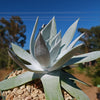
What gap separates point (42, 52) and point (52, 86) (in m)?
0.12

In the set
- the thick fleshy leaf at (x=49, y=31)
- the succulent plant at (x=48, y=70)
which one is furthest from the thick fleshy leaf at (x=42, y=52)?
the thick fleshy leaf at (x=49, y=31)

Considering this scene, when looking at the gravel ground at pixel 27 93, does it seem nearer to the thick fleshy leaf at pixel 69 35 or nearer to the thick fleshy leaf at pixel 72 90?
the thick fleshy leaf at pixel 72 90

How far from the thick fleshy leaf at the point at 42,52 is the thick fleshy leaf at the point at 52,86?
0.17 feet

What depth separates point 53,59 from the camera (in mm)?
451

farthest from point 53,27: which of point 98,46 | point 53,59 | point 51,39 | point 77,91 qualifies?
point 98,46

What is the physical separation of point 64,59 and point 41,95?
0.54 ft

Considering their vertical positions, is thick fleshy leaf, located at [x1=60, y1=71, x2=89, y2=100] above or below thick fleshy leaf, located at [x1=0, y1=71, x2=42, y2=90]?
below

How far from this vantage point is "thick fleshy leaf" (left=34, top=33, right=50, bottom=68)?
341 mm

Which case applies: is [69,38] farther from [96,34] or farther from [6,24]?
[96,34]

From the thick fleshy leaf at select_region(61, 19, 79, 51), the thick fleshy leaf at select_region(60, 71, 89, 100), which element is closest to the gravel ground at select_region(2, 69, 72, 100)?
the thick fleshy leaf at select_region(60, 71, 89, 100)

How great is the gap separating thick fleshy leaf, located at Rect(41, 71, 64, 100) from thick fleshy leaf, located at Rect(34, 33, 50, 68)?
51 millimetres

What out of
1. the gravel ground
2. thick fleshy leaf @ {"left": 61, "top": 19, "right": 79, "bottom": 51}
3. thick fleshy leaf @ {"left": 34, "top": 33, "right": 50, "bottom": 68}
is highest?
thick fleshy leaf @ {"left": 61, "top": 19, "right": 79, "bottom": 51}

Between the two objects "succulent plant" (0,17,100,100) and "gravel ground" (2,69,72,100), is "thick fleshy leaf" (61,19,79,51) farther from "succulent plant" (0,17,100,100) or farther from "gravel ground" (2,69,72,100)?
"gravel ground" (2,69,72,100)

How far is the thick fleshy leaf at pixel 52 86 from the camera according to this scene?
32 cm
